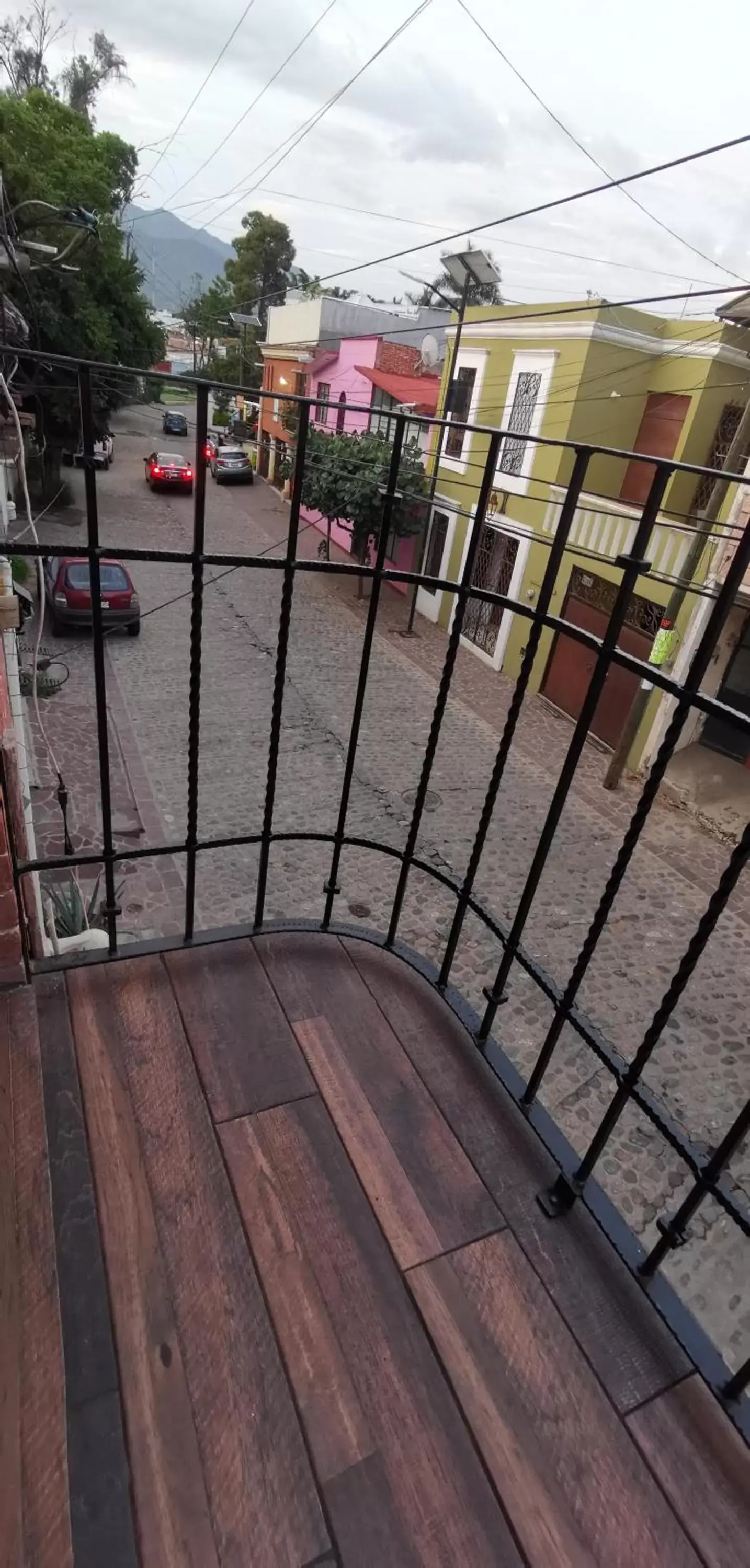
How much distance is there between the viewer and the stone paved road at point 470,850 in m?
5.47

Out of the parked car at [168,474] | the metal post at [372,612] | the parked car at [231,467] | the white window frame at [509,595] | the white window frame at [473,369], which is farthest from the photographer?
the parked car at [231,467]

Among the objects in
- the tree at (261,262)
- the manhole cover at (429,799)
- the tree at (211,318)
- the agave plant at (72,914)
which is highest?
the tree at (261,262)

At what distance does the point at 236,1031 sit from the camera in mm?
2260

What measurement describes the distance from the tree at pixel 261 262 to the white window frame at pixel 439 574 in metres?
29.9

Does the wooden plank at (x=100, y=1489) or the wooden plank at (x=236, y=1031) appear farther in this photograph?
the wooden plank at (x=236, y=1031)

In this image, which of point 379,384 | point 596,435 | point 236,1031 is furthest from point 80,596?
point 236,1031

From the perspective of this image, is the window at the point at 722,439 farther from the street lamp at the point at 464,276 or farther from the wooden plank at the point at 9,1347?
the wooden plank at the point at 9,1347

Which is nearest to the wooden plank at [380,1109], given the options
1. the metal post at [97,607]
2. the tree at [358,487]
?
the metal post at [97,607]

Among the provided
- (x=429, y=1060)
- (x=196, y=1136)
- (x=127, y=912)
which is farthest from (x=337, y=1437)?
(x=127, y=912)

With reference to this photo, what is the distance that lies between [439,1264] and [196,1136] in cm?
71

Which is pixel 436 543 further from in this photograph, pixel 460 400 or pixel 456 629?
pixel 456 629

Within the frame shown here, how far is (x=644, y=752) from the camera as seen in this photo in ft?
35.4

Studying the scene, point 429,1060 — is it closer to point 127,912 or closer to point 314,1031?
point 314,1031

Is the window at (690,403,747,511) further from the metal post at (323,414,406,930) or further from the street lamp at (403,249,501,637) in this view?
the metal post at (323,414,406,930)
